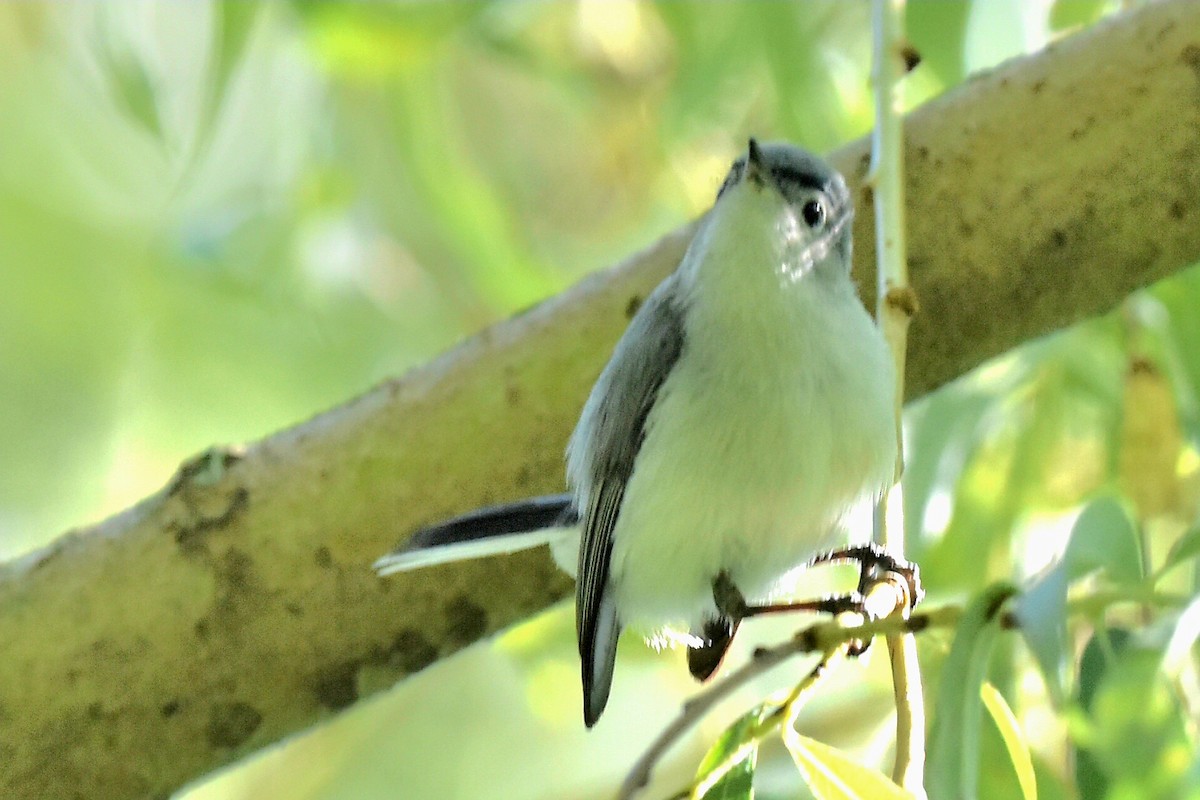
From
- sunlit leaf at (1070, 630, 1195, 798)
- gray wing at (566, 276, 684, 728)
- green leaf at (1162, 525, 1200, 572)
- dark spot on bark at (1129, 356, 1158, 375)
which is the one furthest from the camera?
dark spot on bark at (1129, 356, 1158, 375)

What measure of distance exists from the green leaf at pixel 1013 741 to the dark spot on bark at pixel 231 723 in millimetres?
603

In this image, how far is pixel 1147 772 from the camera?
66 cm

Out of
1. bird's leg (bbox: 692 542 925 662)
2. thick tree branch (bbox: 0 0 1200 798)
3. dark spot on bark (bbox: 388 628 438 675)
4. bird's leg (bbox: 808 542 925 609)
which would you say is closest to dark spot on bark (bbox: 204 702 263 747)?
thick tree branch (bbox: 0 0 1200 798)

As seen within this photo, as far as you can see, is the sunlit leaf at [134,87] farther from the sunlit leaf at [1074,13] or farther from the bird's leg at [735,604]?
the sunlit leaf at [1074,13]

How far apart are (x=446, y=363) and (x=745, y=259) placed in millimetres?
287

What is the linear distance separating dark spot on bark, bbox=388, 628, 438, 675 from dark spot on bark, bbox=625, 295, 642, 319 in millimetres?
330

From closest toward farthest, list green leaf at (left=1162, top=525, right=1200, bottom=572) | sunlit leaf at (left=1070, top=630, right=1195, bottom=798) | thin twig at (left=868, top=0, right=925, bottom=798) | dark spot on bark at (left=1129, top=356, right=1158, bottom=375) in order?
sunlit leaf at (left=1070, top=630, right=1195, bottom=798)
green leaf at (left=1162, top=525, right=1200, bottom=572)
thin twig at (left=868, top=0, right=925, bottom=798)
dark spot on bark at (left=1129, top=356, right=1158, bottom=375)

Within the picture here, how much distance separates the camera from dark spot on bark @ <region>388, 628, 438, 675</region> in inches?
41.4

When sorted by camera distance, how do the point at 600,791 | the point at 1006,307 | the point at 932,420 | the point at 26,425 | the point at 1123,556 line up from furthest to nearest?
the point at 26,425 < the point at 600,791 < the point at 932,420 < the point at 1006,307 < the point at 1123,556

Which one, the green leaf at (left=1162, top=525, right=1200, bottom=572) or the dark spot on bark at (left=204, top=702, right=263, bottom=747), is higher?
the dark spot on bark at (left=204, top=702, right=263, bottom=747)

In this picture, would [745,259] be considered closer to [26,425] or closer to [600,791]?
[600,791]

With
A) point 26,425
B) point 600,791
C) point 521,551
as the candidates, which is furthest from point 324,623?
point 26,425

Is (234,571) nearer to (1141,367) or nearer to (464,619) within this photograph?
(464,619)

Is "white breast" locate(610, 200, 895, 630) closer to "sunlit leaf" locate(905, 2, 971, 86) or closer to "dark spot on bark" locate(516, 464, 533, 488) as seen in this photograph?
"dark spot on bark" locate(516, 464, 533, 488)
